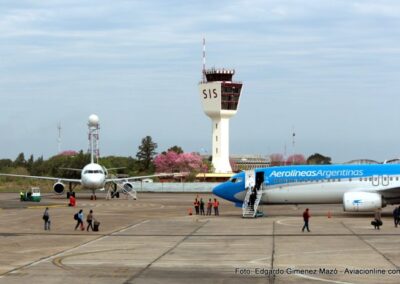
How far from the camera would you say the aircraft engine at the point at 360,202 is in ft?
156

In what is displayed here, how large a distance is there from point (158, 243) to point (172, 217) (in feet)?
60.4

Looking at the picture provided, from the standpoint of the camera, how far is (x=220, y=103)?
135625 millimetres

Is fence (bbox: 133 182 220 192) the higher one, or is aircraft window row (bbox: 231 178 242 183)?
fence (bbox: 133 182 220 192)

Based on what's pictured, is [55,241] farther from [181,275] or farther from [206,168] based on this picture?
[206,168]

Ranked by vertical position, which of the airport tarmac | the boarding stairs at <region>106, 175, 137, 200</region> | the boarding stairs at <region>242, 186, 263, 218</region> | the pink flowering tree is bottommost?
the airport tarmac

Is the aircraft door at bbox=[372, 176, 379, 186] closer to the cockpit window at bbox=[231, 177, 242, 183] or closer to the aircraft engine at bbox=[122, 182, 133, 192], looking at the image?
the cockpit window at bbox=[231, 177, 242, 183]

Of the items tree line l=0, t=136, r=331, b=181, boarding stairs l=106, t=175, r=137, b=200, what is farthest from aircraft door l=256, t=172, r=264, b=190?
tree line l=0, t=136, r=331, b=181

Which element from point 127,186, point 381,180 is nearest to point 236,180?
point 381,180

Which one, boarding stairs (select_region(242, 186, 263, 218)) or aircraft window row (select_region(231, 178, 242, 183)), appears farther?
aircraft window row (select_region(231, 178, 242, 183))

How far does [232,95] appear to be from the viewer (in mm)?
137625

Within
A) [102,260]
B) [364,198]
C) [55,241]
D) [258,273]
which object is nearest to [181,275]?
[258,273]

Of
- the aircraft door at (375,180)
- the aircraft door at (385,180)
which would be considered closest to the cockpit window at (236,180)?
the aircraft door at (375,180)

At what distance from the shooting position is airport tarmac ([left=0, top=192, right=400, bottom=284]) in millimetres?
21855

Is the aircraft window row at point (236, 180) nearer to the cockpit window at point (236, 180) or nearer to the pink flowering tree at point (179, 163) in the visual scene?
the cockpit window at point (236, 180)
